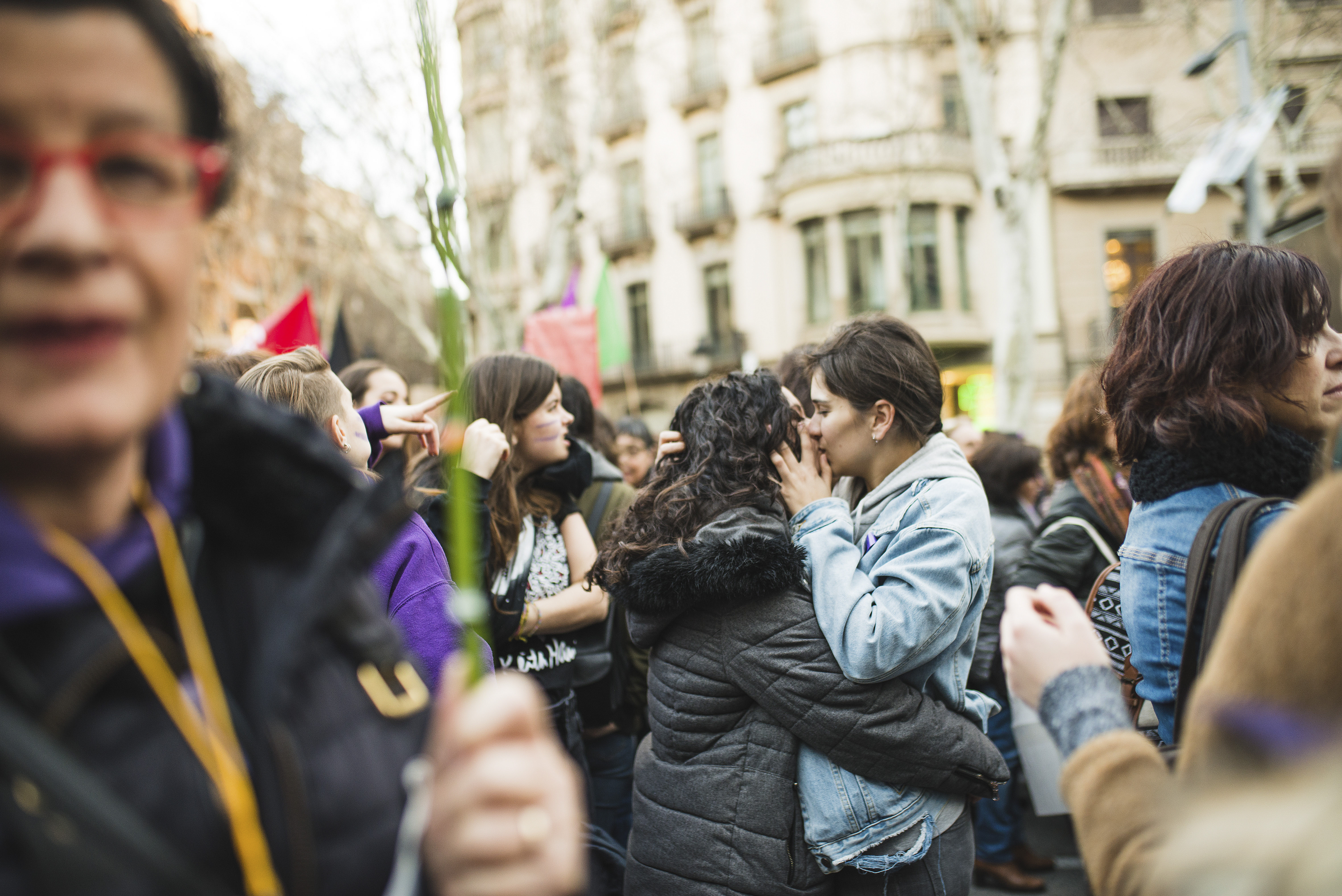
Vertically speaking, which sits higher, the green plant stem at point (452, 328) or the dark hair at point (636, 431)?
the green plant stem at point (452, 328)

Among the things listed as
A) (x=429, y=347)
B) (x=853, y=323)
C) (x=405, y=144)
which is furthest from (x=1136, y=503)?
(x=429, y=347)

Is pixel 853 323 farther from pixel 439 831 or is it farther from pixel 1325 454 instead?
pixel 439 831

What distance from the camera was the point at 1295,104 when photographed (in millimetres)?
16469

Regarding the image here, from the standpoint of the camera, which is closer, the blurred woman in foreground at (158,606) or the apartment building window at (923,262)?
the blurred woman in foreground at (158,606)

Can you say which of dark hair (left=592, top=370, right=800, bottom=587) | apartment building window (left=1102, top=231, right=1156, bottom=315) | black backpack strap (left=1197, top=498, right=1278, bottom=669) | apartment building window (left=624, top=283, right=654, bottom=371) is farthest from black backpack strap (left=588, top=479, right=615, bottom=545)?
apartment building window (left=624, top=283, right=654, bottom=371)

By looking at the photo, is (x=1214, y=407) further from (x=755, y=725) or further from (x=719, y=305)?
(x=719, y=305)

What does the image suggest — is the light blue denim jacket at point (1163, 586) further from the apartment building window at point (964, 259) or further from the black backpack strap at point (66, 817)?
the apartment building window at point (964, 259)

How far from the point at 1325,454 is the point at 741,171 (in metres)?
22.9

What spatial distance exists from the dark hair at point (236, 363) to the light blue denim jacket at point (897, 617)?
207 cm

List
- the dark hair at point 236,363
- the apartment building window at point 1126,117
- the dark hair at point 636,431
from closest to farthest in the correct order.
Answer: the dark hair at point 236,363
the dark hair at point 636,431
the apartment building window at point 1126,117

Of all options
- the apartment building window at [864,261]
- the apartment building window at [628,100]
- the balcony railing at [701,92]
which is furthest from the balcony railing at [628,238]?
the apartment building window at [864,261]

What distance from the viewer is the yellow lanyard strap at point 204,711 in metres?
0.77

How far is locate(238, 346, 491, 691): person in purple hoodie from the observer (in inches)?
81.0

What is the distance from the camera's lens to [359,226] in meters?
14.9
